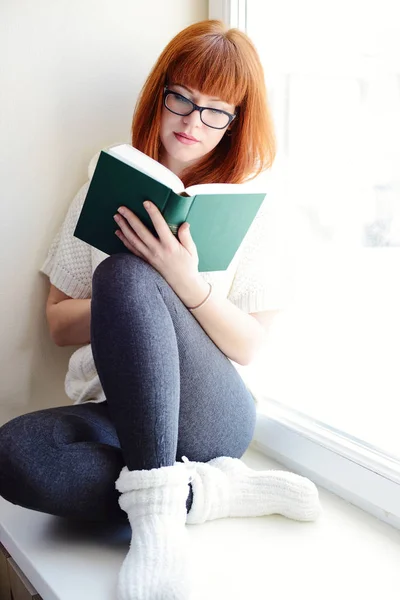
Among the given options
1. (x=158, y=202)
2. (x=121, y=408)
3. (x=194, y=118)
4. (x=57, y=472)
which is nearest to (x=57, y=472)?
(x=57, y=472)

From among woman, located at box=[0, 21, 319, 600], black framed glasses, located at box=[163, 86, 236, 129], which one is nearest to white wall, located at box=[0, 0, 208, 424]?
woman, located at box=[0, 21, 319, 600]

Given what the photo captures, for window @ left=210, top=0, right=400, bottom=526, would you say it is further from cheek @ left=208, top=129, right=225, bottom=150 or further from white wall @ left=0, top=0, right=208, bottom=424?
white wall @ left=0, top=0, right=208, bottom=424

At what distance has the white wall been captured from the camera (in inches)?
62.6

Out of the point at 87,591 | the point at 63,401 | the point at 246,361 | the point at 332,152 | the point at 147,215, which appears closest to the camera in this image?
the point at 87,591

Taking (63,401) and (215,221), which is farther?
(63,401)

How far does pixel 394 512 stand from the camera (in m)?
1.33

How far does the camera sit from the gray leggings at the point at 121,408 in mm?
1151

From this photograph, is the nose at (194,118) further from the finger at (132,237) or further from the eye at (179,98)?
the finger at (132,237)

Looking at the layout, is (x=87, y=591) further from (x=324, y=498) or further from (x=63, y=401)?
(x=63, y=401)

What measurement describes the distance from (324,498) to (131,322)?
2.02 feet

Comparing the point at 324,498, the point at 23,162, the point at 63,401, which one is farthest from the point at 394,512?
the point at 23,162

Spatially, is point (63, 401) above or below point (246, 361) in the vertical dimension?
below

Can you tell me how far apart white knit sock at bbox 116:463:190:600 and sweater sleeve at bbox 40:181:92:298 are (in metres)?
0.56

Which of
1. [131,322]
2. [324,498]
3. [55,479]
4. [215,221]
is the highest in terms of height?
[215,221]
